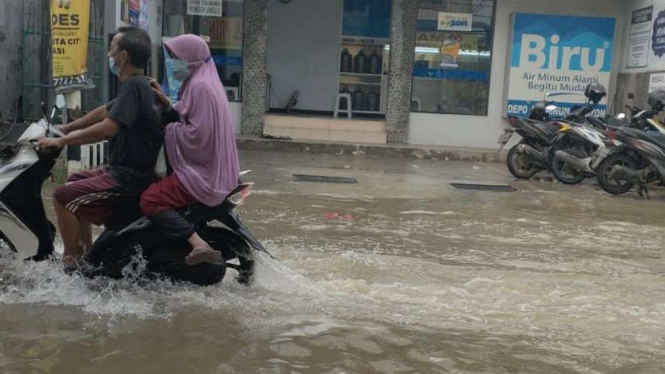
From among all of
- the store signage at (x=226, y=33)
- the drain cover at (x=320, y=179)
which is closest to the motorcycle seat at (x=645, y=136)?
the drain cover at (x=320, y=179)

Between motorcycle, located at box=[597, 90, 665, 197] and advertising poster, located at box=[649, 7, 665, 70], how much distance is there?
323cm

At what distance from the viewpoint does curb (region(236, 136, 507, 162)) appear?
47.4 ft

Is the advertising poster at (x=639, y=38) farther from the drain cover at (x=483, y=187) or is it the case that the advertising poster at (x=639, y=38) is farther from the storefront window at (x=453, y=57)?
the drain cover at (x=483, y=187)

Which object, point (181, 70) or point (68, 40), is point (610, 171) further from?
point (181, 70)

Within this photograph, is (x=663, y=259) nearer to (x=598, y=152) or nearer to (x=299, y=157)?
(x=598, y=152)

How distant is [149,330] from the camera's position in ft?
13.6

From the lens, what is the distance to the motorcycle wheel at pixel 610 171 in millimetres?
10812

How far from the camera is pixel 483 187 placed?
10.9 m

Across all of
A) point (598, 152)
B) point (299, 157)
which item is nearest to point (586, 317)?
point (598, 152)

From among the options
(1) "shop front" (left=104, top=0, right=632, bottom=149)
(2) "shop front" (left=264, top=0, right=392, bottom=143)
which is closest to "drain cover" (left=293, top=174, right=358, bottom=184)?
(1) "shop front" (left=104, top=0, right=632, bottom=149)

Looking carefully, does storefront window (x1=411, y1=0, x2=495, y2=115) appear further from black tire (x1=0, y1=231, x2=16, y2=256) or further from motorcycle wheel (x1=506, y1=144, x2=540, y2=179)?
black tire (x1=0, y1=231, x2=16, y2=256)

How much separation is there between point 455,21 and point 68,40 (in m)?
8.68

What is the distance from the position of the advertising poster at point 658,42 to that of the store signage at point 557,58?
1.33 meters

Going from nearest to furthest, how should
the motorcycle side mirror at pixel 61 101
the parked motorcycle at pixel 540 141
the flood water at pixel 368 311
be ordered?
the flood water at pixel 368 311, the motorcycle side mirror at pixel 61 101, the parked motorcycle at pixel 540 141
